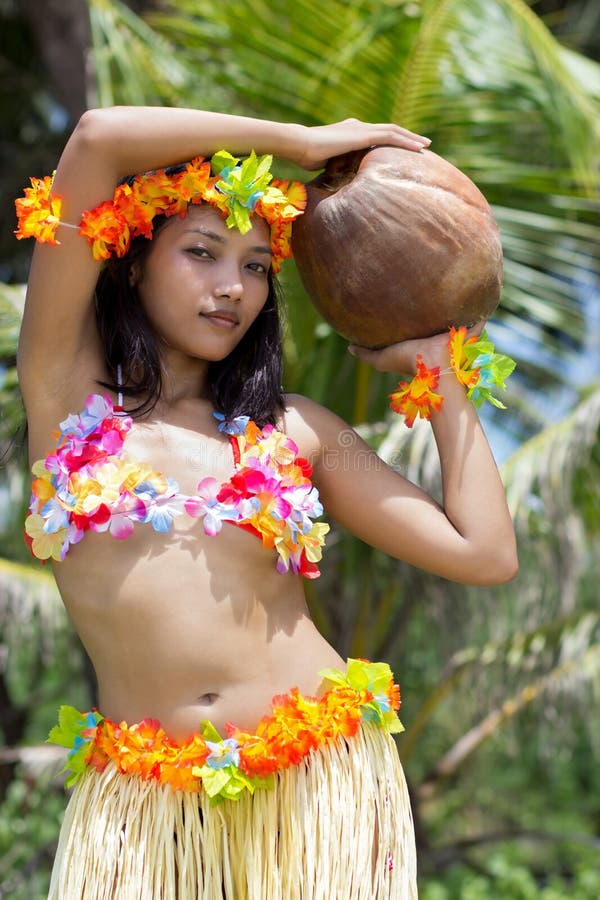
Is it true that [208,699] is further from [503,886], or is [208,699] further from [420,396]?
[503,886]

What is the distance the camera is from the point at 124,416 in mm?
1989

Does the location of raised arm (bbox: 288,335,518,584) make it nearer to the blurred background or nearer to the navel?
the navel

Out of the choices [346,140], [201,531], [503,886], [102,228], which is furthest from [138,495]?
[503,886]

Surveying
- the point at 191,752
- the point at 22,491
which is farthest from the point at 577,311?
the point at 191,752

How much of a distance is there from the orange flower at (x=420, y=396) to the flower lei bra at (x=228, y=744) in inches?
19.3

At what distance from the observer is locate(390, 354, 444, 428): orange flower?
2.04 meters

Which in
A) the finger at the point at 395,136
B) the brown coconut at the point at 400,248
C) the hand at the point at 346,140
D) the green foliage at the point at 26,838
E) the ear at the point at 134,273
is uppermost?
the finger at the point at 395,136

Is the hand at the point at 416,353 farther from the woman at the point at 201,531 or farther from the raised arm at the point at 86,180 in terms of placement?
the raised arm at the point at 86,180

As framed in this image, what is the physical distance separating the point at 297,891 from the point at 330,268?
1.12m

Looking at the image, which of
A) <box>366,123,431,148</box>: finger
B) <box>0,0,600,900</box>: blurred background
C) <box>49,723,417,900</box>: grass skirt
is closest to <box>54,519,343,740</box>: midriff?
<box>49,723,417,900</box>: grass skirt

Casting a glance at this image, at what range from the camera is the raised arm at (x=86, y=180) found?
191 cm

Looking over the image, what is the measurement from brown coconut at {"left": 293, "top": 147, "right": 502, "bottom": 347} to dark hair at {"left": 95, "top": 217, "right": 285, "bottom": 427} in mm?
184

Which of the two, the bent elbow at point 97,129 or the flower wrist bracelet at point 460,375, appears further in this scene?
the flower wrist bracelet at point 460,375

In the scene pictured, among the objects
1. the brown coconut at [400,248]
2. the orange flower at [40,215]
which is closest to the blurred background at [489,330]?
the brown coconut at [400,248]
